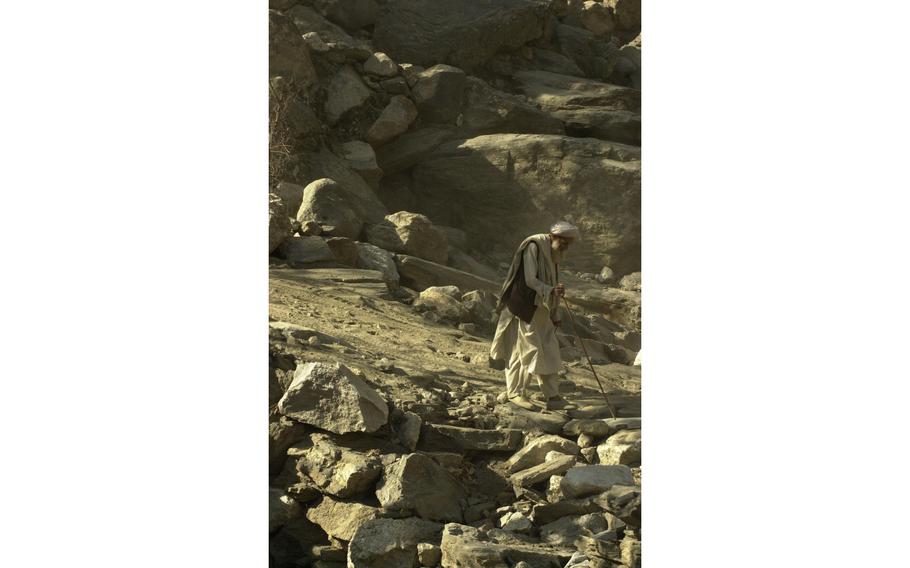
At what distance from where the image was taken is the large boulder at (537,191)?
8203mm

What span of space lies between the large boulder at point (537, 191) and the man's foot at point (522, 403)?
1.22 m

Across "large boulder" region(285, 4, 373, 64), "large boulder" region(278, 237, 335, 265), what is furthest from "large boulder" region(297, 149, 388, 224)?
"large boulder" region(285, 4, 373, 64)

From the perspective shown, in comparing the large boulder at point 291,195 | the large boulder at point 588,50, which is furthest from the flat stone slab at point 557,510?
the large boulder at point 588,50

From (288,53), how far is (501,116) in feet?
8.07

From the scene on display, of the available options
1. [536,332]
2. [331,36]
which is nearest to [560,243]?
[536,332]

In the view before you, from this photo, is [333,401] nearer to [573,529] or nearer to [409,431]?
[409,431]

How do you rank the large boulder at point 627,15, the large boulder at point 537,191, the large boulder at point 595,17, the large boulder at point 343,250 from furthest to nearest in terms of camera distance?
the large boulder at point 595,17 < the large boulder at point 627,15 < the large boulder at point 343,250 < the large boulder at point 537,191

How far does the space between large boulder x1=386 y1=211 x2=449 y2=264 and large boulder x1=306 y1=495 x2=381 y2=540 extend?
9.62 ft

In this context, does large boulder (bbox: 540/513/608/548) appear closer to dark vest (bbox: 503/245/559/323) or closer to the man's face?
dark vest (bbox: 503/245/559/323)

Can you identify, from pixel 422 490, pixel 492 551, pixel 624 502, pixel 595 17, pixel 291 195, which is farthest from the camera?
pixel 595 17

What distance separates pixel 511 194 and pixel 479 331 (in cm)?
149

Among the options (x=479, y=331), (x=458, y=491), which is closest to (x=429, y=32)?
(x=479, y=331)

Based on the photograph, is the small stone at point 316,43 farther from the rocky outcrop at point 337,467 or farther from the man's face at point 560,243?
the rocky outcrop at point 337,467

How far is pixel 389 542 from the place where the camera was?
6465 mm
